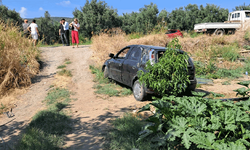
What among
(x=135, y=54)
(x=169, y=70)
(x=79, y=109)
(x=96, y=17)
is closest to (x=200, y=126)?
(x=169, y=70)

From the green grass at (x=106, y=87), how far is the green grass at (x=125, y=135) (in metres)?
2.43

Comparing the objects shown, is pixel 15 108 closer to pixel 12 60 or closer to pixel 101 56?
pixel 12 60

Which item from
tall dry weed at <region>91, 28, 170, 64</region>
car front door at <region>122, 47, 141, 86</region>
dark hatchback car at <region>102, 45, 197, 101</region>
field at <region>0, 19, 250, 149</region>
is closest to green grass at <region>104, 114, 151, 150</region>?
field at <region>0, 19, 250, 149</region>

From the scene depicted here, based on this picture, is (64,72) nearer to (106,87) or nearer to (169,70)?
(106,87)

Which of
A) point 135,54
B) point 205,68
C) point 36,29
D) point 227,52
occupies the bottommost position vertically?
point 205,68

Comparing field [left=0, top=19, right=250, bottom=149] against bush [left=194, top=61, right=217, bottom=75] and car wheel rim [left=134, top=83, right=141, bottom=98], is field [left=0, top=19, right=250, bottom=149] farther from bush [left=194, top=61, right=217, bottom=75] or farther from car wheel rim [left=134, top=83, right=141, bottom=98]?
car wheel rim [left=134, top=83, right=141, bottom=98]

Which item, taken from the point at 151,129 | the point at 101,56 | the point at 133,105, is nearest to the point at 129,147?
the point at 151,129

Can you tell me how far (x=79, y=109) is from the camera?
5.69 m

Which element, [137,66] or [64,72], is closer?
[137,66]

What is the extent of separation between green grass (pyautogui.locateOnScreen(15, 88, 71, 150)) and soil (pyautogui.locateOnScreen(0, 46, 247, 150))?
0.19m

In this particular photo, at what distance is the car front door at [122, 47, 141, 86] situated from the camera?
6.24 meters

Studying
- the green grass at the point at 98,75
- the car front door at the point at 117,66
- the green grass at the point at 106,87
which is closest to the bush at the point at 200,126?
the green grass at the point at 106,87

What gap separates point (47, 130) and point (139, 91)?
275 centimetres

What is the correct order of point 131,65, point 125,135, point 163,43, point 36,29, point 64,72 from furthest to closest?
point 163,43
point 36,29
point 64,72
point 131,65
point 125,135
